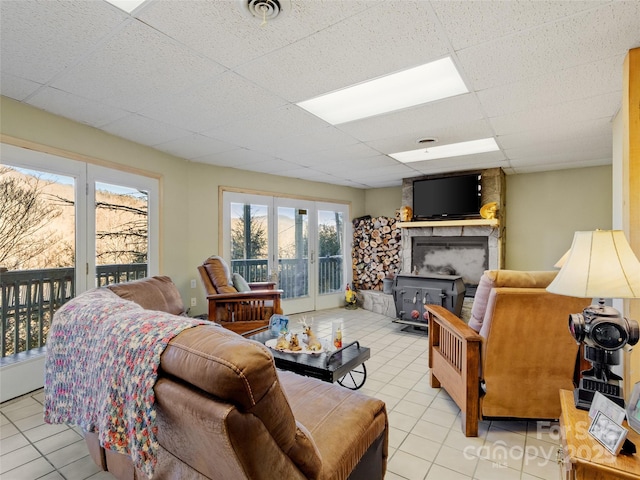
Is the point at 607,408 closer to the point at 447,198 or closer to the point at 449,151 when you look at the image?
the point at 449,151

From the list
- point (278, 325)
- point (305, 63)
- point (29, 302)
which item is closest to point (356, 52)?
point (305, 63)

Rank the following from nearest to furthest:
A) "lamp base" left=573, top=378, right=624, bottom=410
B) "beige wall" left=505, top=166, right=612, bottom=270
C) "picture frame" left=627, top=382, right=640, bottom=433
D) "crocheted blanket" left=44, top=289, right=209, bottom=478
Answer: "crocheted blanket" left=44, top=289, right=209, bottom=478, "picture frame" left=627, top=382, right=640, bottom=433, "lamp base" left=573, top=378, right=624, bottom=410, "beige wall" left=505, top=166, right=612, bottom=270

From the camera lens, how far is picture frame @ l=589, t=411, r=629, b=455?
1101 mm

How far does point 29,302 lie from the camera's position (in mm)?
2799

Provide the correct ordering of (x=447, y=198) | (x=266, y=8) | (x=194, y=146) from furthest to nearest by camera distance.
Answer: (x=447, y=198) < (x=194, y=146) < (x=266, y=8)

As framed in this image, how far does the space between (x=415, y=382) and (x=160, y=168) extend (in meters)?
3.58

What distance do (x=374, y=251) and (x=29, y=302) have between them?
496 cm

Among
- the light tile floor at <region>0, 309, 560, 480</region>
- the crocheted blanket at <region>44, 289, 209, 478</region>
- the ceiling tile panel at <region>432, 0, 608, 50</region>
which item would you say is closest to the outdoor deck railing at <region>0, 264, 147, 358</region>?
the light tile floor at <region>0, 309, 560, 480</region>

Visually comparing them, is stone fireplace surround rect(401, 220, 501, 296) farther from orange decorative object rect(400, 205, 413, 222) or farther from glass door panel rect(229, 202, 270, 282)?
glass door panel rect(229, 202, 270, 282)

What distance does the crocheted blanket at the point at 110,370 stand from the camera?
38.4 inches

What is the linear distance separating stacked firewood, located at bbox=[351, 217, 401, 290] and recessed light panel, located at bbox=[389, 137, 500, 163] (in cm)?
193

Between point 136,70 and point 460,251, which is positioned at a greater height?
point 136,70

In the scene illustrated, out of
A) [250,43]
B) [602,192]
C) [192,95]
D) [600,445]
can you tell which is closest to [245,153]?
[192,95]

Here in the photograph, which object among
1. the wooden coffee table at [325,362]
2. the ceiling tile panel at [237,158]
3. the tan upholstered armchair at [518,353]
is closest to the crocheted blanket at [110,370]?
the wooden coffee table at [325,362]
